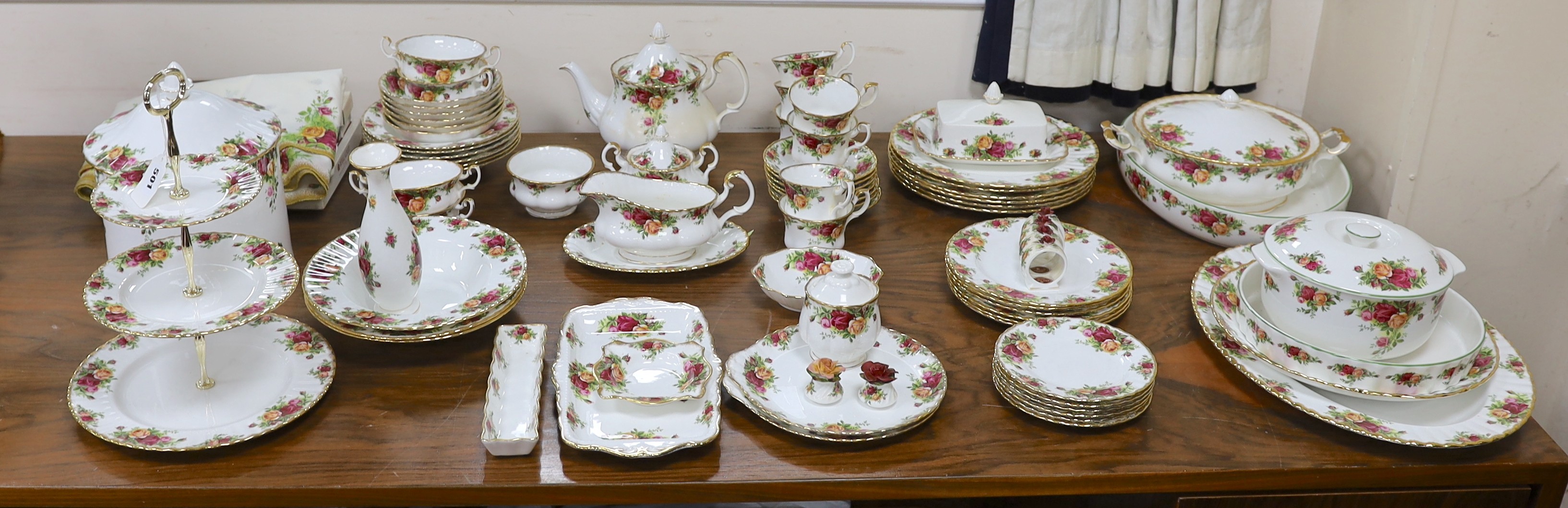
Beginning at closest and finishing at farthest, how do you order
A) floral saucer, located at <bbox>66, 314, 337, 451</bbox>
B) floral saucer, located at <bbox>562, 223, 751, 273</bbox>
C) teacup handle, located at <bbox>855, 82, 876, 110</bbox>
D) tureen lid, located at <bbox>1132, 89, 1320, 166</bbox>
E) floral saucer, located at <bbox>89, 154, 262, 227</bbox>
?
floral saucer, located at <bbox>89, 154, 262, 227</bbox> < floral saucer, located at <bbox>66, 314, 337, 451</bbox> < floral saucer, located at <bbox>562, 223, 751, 273</bbox> < tureen lid, located at <bbox>1132, 89, 1320, 166</bbox> < teacup handle, located at <bbox>855, 82, 876, 110</bbox>

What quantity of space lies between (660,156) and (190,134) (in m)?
0.60

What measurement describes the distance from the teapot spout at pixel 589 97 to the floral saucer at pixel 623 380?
0.48 metres

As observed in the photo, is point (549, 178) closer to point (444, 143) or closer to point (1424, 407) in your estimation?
point (444, 143)

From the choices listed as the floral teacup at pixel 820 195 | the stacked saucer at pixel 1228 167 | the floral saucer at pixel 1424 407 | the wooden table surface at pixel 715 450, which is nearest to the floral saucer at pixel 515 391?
the wooden table surface at pixel 715 450

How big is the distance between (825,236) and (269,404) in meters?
0.71

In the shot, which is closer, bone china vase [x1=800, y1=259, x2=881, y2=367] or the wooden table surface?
the wooden table surface

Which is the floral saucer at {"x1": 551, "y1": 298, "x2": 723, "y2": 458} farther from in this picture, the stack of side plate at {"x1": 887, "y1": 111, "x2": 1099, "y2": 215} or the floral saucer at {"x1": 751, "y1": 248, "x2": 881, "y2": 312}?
the stack of side plate at {"x1": 887, "y1": 111, "x2": 1099, "y2": 215}

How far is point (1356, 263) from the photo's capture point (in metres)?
1.18

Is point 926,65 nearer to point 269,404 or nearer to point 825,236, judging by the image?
point 825,236

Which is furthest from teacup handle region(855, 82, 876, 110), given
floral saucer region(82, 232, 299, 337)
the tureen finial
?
floral saucer region(82, 232, 299, 337)

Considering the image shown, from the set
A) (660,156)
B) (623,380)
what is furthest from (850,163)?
(623,380)

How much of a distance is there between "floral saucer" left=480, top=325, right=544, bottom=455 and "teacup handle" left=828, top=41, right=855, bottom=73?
0.74 meters

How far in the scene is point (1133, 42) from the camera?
5.96ft

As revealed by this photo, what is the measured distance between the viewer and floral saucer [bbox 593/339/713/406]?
1.17m
